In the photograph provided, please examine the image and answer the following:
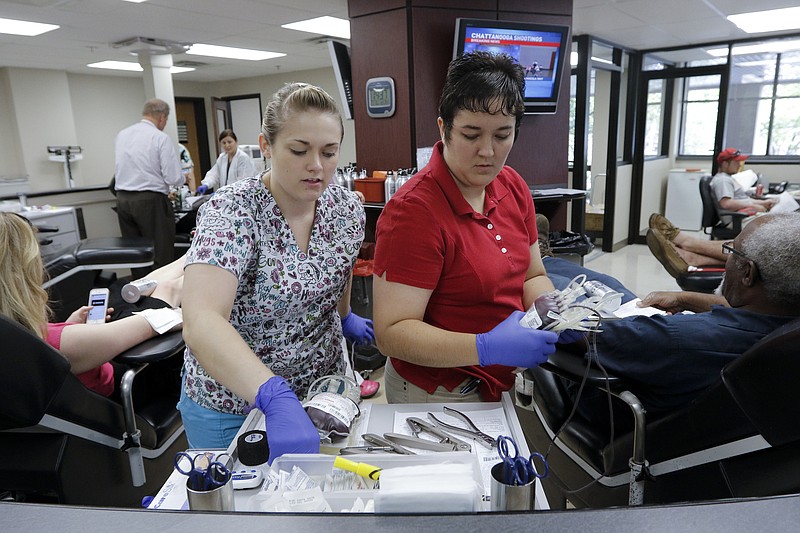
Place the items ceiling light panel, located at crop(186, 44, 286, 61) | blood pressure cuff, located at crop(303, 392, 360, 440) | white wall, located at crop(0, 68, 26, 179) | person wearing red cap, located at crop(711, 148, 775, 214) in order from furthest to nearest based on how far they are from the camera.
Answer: white wall, located at crop(0, 68, 26, 179) → ceiling light panel, located at crop(186, 44, 286, 61) → person wearing red cap, located at crop(711, 148, 775, 214) → blood pressure cuff, located at crop(303, 392, 360, 440)

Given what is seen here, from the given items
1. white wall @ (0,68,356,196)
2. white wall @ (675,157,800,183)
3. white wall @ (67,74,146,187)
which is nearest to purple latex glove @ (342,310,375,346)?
white wall @ (0,68,356,196)

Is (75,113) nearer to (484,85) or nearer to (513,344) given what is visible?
(484,85)

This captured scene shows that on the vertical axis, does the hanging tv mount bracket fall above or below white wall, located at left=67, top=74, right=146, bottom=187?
above

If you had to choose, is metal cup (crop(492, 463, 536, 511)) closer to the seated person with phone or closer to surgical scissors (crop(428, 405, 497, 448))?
surgical scissors (crop(428, 405, 497, 448))

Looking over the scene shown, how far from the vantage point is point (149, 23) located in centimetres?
509

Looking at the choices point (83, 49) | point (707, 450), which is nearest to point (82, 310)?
point (707, 450)

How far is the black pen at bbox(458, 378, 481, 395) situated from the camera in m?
1.41

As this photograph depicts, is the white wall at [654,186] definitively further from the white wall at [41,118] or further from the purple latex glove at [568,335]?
the white wall at [41,118]

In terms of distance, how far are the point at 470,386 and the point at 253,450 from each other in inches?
24.2

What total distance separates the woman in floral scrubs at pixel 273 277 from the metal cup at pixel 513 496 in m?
0.43

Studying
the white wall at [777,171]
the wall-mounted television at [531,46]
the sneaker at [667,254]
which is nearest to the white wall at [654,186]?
the white wall at [777,171]

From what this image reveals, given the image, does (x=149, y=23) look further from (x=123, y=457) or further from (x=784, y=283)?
(x=784, y=283)

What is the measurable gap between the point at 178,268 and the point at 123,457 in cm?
105

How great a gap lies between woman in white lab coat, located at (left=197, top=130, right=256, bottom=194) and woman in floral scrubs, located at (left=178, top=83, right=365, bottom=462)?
208 inches
